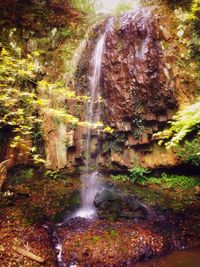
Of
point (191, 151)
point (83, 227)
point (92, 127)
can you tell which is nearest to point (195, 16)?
point (191, 151)

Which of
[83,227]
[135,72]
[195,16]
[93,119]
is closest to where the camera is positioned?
[83,227]

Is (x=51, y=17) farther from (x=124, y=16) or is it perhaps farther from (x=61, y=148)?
(x=61, y=148)

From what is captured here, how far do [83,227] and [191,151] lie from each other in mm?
4380

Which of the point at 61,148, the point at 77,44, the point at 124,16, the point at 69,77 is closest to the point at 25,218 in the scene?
the point at 61,148

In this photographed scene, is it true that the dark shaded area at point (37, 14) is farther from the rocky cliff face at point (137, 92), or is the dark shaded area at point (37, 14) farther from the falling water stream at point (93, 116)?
the rocky cliff face at point (137, 92)

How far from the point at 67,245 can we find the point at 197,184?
5123 mm

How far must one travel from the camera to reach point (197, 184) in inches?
373

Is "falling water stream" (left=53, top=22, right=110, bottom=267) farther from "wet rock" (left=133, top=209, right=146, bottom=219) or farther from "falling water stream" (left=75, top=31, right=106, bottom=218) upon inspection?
"wet rock" (left=133, top=209, right=146, bottom=219)

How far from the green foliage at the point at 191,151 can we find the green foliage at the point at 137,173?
140cm

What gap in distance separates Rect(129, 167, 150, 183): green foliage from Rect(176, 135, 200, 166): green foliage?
55.1 inches

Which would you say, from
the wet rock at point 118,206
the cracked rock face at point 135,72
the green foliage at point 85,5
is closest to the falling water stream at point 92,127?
the cracked rock face at point 135,72

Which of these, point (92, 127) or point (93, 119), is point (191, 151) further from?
point (93, 119)

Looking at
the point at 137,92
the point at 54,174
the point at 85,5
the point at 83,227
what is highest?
the point at 85,5

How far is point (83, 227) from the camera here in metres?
7.69
